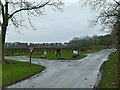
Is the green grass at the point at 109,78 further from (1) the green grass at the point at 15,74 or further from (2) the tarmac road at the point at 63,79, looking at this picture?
(1) the green grass at the point at 15,74

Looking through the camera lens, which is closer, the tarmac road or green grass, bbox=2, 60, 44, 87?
the tarmac road

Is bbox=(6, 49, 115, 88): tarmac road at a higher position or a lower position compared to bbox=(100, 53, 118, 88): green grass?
lower

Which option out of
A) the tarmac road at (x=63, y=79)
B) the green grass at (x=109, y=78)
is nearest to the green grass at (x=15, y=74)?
the tarmac road at (x=63, y=79)

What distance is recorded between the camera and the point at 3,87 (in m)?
16.2

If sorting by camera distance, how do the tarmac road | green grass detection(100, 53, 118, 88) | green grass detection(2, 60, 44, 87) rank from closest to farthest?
green grass detection(100, 53, 118, 88) < the tarmac road < green grass detection(2, 60, 44, 87)

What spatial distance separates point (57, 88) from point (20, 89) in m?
1.78

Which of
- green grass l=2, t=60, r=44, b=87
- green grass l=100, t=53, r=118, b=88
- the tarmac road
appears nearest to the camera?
green grass l=100, t=53, r=118, b=88

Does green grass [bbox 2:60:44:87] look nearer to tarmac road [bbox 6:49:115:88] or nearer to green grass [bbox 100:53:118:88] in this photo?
tarmac road [bbox 6:49:115:88]

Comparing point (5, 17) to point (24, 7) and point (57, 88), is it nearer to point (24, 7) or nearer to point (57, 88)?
point (24, 7)

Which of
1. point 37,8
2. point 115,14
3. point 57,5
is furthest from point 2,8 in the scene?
point 115,14

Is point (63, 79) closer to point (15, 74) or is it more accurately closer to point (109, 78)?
point (109, 78)

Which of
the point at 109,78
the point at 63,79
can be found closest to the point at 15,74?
the point at 63,79

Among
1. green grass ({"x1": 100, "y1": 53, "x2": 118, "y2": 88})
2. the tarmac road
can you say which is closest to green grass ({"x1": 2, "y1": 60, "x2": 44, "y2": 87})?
the tarmac road

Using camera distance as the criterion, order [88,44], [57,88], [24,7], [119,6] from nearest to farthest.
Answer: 1. [57,88]
2. [119,6]
3. [24,7]
4. [88,44]
